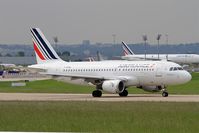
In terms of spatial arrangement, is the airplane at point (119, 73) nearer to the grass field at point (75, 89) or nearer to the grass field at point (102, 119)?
the grass field at point (75, 89)

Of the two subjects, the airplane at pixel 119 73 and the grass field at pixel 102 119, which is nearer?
the grass field at pixel 102 119

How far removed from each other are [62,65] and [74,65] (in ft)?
3.94

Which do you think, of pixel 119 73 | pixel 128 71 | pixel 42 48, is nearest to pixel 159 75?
pixel 128 71

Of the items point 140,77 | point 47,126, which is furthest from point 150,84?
point 47,126

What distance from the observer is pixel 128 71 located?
51000 mm

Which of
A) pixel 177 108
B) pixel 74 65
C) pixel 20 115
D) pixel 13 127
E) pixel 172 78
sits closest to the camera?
pixel 13 127

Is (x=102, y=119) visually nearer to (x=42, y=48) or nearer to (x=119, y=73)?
(x=119, y=73)

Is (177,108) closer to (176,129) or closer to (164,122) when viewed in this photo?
(164,122)

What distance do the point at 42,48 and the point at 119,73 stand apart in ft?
29.3

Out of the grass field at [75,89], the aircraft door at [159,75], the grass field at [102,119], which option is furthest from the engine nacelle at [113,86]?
the grass field at [102,119]

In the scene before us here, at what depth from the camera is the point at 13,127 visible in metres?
22.5

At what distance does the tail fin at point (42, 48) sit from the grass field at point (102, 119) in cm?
2394

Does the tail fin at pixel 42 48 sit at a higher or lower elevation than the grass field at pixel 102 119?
higher

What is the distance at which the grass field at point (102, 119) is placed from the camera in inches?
866
